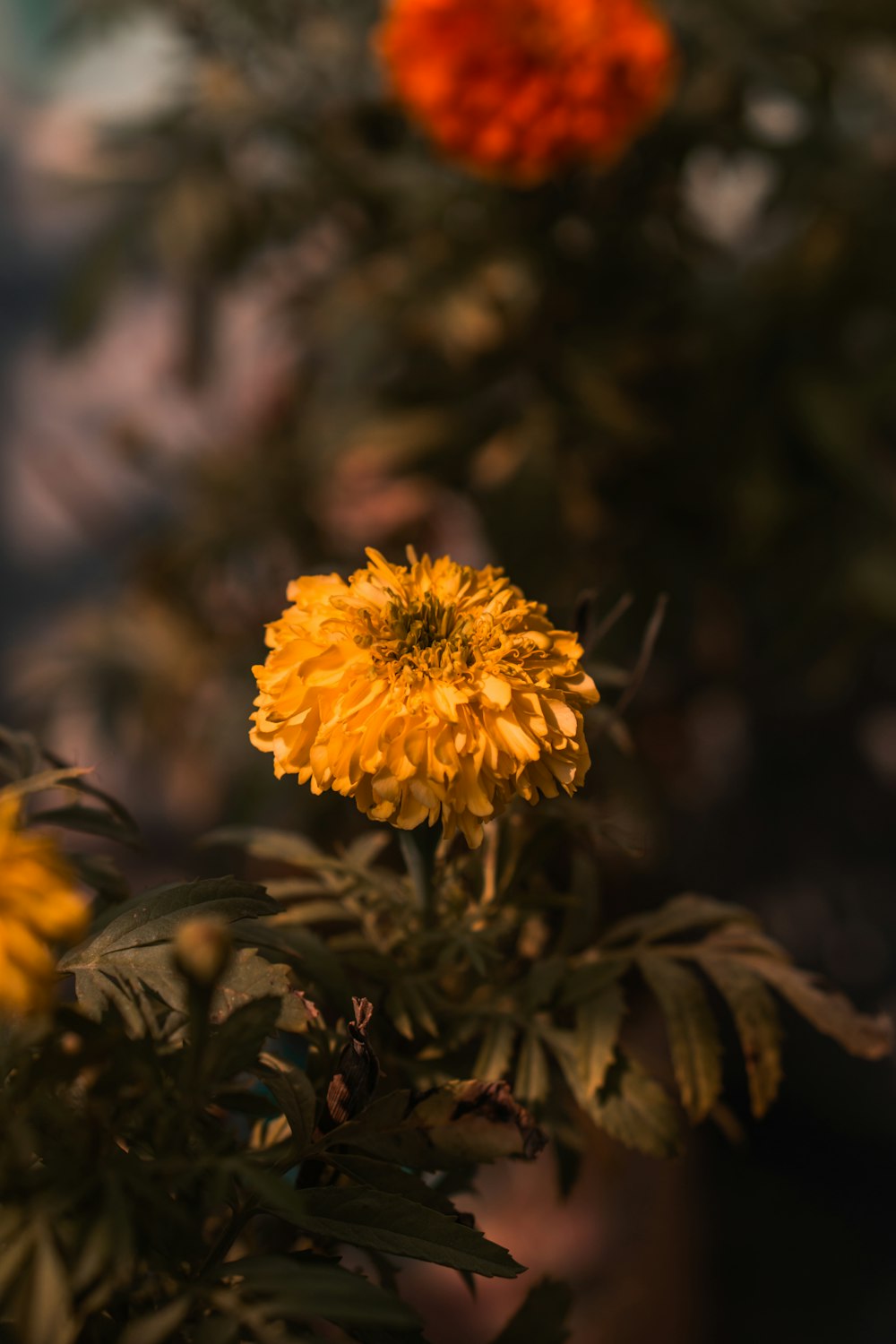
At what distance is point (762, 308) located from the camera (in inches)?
49.2

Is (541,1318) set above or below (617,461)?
below

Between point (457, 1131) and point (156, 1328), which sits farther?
point (457, 1131)

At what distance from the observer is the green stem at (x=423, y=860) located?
0.41 meters

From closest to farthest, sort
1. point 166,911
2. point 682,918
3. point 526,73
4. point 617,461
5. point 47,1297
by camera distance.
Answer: point 47,1297
point 166,911
point 682,918
point 526,73
point 617,461

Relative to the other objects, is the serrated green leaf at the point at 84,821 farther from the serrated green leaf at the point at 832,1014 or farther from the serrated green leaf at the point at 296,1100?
the serrated green leaf at the point at 832,1014

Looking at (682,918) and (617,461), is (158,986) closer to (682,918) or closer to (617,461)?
(682,918)

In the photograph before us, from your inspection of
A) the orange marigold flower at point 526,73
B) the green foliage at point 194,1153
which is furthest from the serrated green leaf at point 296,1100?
the orange marigold flower at point 526,73

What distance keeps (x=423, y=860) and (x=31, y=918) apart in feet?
0.57

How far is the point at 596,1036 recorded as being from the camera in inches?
16.1

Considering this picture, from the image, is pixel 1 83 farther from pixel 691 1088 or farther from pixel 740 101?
pixel 691 1088

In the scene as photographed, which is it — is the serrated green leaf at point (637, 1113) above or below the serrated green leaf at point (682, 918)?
below

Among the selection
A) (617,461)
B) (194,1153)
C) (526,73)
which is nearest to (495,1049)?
(194,1153)

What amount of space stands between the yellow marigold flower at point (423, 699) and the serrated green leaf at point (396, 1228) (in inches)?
4.1

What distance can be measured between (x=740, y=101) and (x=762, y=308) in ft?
0.67
